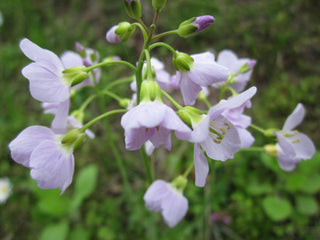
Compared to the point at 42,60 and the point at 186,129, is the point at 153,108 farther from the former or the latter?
the point at 42,60

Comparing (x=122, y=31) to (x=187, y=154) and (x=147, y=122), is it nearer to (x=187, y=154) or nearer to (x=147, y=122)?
(x=147, y=122)

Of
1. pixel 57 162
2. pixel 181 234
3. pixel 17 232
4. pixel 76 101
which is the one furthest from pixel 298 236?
pixel 17 232

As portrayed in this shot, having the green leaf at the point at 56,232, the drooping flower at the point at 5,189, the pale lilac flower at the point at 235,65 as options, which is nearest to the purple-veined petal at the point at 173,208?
the pale lilac flower at the point at 235,65

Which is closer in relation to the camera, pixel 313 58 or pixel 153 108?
pixel 153 108

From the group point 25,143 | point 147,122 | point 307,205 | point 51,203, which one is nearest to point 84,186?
point 51,203

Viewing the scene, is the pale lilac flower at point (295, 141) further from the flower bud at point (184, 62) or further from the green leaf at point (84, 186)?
the green leaf at point (84, 186)
